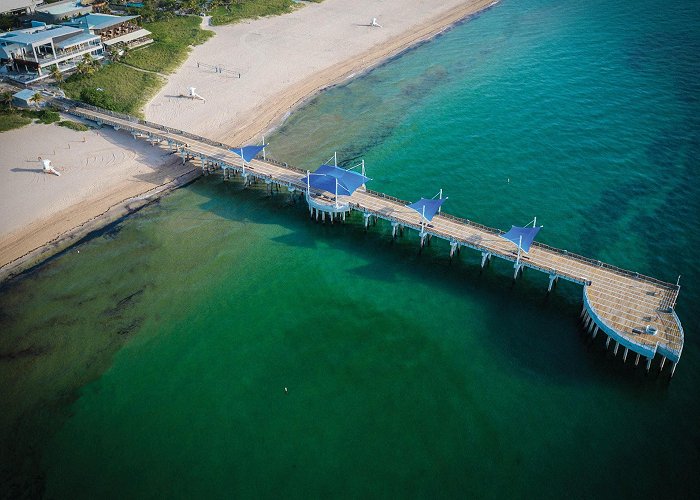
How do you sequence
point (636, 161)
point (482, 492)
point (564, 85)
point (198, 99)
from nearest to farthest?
point (482, 492) → point (636, 161) → point (198, 99) → point (564, 85)

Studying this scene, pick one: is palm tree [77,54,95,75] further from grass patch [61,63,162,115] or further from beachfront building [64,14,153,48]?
beachfront building [64,14,153,48]

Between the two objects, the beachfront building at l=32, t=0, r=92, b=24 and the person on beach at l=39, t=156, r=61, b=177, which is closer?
the person on beach at l=39, t=156, r=61, b=177

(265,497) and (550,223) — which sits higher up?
(550,223)

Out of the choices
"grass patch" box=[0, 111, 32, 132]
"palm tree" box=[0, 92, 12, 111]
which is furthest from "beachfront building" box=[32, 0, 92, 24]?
"grass patch" box=[0, 111, 32, 132]

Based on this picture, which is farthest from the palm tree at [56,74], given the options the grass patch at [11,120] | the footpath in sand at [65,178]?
the footpath in sand at [65,178]

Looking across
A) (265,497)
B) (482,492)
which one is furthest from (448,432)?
(265,497)

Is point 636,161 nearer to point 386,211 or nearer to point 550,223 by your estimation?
point 550,223

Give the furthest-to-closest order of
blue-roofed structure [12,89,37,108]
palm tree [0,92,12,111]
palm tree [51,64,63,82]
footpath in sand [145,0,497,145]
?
1. palm tree [51,64,63,82]
2. footpath in sand [145,0,497,145]
3. blue-roofed structure [12,89,37,108]
4. palm tree [0,92,12,111]

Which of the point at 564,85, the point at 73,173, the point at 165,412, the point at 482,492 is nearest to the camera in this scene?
the point at 482,492
